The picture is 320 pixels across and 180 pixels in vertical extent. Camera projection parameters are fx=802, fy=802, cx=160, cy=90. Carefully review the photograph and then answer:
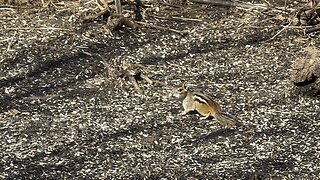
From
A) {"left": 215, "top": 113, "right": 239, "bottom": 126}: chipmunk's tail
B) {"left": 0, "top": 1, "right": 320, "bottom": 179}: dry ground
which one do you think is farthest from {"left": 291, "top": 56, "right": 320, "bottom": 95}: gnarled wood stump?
{"left": 215, "top": 113, "right": 239, "bottom": 126}: chipmunk's tail

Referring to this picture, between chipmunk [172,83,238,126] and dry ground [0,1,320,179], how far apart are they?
6cm

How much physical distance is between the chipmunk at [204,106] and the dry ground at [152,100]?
61 millimetres

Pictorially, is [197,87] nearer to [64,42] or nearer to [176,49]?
[176,49]

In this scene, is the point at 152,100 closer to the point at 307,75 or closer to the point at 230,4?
the point at 307,75

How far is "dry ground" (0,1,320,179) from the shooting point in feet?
16.1

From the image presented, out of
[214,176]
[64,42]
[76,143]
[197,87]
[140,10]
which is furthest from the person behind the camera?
[140,10]

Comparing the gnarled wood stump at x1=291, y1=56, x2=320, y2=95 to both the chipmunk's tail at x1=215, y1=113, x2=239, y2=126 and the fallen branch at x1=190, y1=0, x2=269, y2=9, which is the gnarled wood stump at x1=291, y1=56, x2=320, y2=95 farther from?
the fallen branch at x1=190, y1=0, x2=269, y2=9

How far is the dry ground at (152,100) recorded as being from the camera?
16.1 feet

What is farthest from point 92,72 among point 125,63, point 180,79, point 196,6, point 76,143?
point 196,6

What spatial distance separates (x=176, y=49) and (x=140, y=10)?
870 mm

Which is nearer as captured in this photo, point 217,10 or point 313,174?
point 313,174

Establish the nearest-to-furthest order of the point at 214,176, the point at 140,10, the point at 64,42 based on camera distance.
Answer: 1. the point at 214,176
2. the point at 64,42
3. the point at 140,10

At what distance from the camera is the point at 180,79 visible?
6168 mm

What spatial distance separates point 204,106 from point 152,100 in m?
0.54
